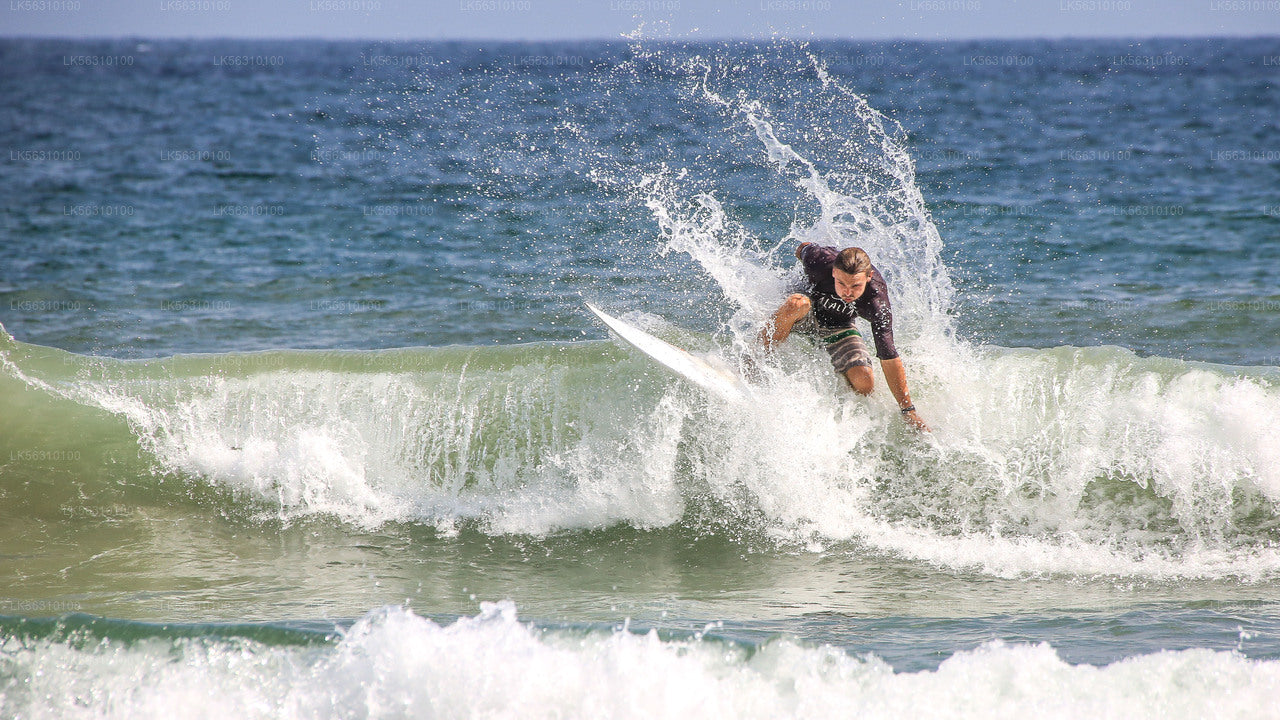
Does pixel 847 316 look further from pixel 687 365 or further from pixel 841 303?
pixel 687 365

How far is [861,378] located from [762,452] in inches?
32.6

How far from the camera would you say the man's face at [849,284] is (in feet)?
18.1

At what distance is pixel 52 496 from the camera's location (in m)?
6.14

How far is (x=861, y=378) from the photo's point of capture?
591 cm

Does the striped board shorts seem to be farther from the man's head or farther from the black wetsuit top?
the man's head

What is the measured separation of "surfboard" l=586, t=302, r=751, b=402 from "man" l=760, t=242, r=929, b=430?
1.17 ft

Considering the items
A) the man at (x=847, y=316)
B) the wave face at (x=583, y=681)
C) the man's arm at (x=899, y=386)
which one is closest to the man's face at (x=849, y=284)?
the man at (x=847, y=316)

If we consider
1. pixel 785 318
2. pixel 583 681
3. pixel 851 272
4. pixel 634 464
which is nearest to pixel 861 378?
pixel 785 318

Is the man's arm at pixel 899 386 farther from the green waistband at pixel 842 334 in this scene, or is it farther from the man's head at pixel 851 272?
the man's head at pixel 851 272

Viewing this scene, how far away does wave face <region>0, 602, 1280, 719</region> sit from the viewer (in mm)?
3332

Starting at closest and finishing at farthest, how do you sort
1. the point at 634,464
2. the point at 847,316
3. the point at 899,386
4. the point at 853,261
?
the point at 853,261 → the point at 899,386 → the point at 847,316 → the point at 634,464

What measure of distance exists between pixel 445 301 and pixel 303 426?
4077 mm

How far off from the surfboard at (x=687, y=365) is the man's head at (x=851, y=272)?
0.93 meters

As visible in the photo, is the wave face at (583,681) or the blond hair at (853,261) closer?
the wave face at (583,681)
